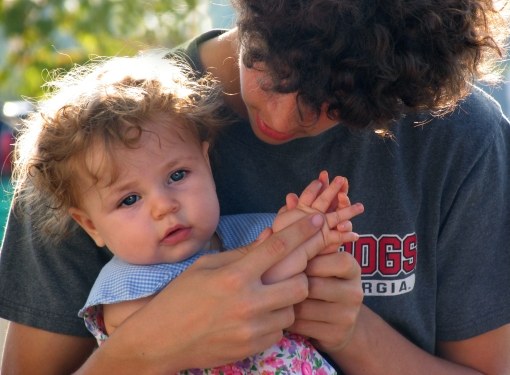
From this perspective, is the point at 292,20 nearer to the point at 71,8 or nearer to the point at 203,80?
the point at 203,80

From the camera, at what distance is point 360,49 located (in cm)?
186

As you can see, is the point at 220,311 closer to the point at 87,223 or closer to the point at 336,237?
the point at 336,237

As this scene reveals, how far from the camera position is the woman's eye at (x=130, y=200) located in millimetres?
2113

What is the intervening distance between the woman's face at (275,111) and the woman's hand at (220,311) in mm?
201

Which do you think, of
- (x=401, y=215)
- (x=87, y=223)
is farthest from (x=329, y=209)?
(x=87, y=223)

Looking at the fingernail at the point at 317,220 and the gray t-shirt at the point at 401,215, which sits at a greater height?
the fingernail at the point at 317,220

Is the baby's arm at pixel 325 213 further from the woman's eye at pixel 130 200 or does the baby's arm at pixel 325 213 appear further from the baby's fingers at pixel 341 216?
the woman's eye at pixel 130 200

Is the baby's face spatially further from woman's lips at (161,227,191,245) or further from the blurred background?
the blurred background

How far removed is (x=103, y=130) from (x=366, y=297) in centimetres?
78

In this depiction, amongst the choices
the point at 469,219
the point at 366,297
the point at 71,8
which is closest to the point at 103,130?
the point at 366,297

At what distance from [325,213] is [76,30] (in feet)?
8.26

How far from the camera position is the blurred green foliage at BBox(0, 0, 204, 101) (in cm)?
420

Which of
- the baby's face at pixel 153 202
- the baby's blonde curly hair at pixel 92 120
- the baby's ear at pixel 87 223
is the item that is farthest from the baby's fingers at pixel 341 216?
the baby's ear at pixel 87 223

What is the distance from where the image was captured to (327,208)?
203 cm
